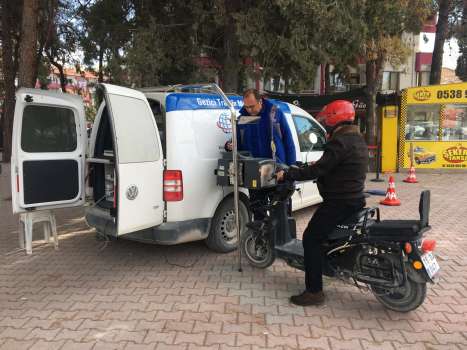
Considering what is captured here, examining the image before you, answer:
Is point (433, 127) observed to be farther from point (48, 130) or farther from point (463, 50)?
point (463, 50)

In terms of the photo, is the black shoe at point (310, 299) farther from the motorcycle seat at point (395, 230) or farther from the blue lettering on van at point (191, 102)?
the blue lettering on van at point (191, 102)

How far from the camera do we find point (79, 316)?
12.4 ft

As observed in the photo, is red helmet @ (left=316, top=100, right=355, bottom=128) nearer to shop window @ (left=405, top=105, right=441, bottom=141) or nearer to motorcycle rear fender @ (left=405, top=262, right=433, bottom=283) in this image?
motorcycle rear fender @ (left=405, top=262, right=433, bottom=283)

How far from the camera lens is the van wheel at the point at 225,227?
526 cm

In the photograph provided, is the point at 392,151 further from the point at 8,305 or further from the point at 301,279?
the point at 8,305

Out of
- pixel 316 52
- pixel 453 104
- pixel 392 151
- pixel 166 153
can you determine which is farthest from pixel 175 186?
pixel 453 104

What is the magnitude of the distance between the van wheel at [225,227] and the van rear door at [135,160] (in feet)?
2.74

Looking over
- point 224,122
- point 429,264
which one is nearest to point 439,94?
point 224,122

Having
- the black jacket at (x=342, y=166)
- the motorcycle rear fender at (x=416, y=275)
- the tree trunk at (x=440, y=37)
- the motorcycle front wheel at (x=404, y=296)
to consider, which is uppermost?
the tree trunk at (x=440, y=37)

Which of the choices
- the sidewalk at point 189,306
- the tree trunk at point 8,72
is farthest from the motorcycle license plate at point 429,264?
the tree trunk at point 8,72

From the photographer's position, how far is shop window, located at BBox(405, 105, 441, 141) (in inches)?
515

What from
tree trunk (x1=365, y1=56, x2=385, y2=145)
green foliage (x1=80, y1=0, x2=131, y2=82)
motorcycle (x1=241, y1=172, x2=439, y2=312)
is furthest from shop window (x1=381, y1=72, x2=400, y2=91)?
motorcycle (x1=241, y1=172, x2=439, y2=312)

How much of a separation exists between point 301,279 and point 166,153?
1972 mm

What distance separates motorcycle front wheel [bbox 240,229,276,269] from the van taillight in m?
0.91
